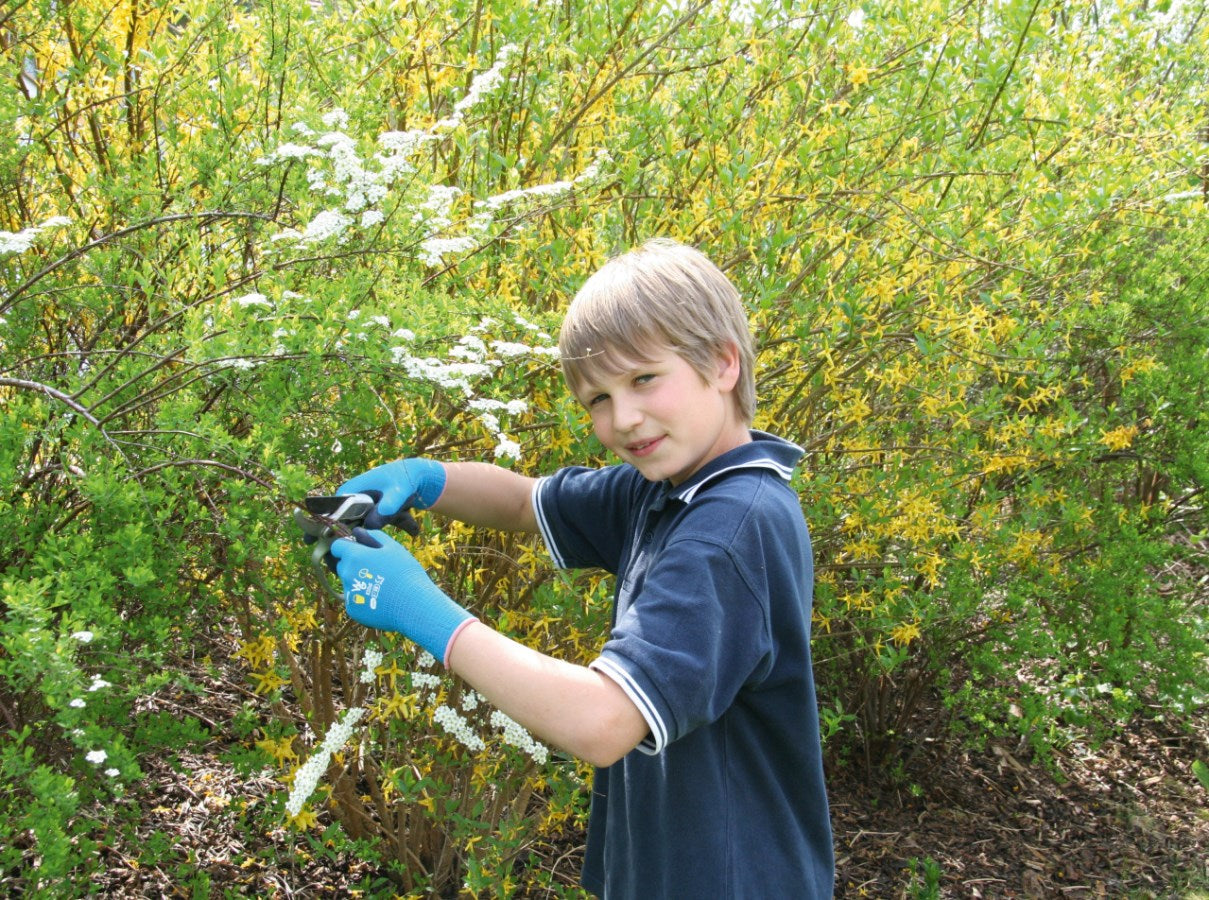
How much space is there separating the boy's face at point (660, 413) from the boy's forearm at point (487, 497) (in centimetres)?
35

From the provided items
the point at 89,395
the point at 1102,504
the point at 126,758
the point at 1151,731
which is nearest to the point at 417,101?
the point at 89,395

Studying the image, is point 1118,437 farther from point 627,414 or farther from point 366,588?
point 366,588

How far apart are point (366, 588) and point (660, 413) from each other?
529 millimetres

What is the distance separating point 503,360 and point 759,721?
2.62 ft

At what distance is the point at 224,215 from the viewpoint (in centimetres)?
190

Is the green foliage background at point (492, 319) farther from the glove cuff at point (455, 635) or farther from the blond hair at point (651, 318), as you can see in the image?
the glove cuff at point (455, 635)

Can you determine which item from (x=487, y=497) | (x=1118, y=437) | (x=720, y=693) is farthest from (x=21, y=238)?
(x=1118, y=437)

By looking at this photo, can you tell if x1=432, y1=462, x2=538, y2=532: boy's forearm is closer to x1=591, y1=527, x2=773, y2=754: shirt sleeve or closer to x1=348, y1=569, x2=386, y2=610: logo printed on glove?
x1=348, y1=569, x2=386, y2=610: logo printed on glove

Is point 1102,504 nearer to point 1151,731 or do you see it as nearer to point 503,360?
point 1151,731

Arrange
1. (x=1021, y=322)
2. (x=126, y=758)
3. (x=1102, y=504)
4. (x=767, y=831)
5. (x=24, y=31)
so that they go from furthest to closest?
(x=1102, y=504)
(x=1021, y=322)
(x=24, y=31)
(x=767, y=831)
(x=126, y=758)

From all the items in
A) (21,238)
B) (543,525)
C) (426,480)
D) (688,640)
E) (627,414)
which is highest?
(21,238)

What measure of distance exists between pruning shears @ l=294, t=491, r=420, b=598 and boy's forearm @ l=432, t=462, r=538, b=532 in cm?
26

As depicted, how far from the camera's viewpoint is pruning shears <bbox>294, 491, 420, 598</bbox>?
5.34 feet

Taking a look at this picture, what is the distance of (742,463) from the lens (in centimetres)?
169
